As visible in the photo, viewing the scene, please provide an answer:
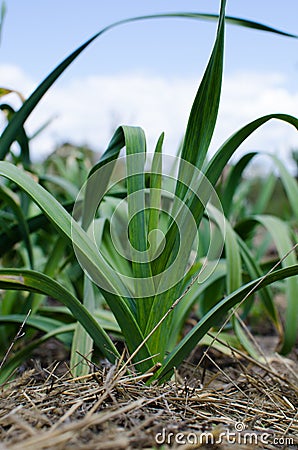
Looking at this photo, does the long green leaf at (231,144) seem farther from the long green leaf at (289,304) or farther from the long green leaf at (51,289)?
the long green leaf at (289,304)

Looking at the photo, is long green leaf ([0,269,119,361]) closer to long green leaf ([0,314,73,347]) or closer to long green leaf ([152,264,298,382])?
long green leaf ([152,264,298,382])

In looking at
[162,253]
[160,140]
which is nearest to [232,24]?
[160,140]

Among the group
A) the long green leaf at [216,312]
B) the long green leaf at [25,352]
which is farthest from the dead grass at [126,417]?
the long green leaf at [25,352]

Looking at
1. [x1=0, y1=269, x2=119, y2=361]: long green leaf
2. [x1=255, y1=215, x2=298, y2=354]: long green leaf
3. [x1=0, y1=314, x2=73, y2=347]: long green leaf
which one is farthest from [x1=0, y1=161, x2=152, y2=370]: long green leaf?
[x1=255, y1=215, x2=298, y2=354]: long green leaf

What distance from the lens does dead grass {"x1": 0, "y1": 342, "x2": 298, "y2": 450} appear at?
0.56 metres

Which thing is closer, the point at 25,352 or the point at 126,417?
the point at 126,417

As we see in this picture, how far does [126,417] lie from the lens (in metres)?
0.65

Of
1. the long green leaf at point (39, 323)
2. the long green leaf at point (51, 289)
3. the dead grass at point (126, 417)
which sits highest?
the long green leaf at point (51, 289)

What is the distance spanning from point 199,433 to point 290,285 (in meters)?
Result: 0.75

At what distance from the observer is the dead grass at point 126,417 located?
1.82 ft

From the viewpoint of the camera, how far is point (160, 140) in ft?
3.07

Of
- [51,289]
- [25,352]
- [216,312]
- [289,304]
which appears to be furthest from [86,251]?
[289,304]

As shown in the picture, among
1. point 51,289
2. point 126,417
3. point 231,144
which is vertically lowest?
point 126,417

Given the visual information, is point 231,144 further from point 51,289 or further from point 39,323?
point 39,323
